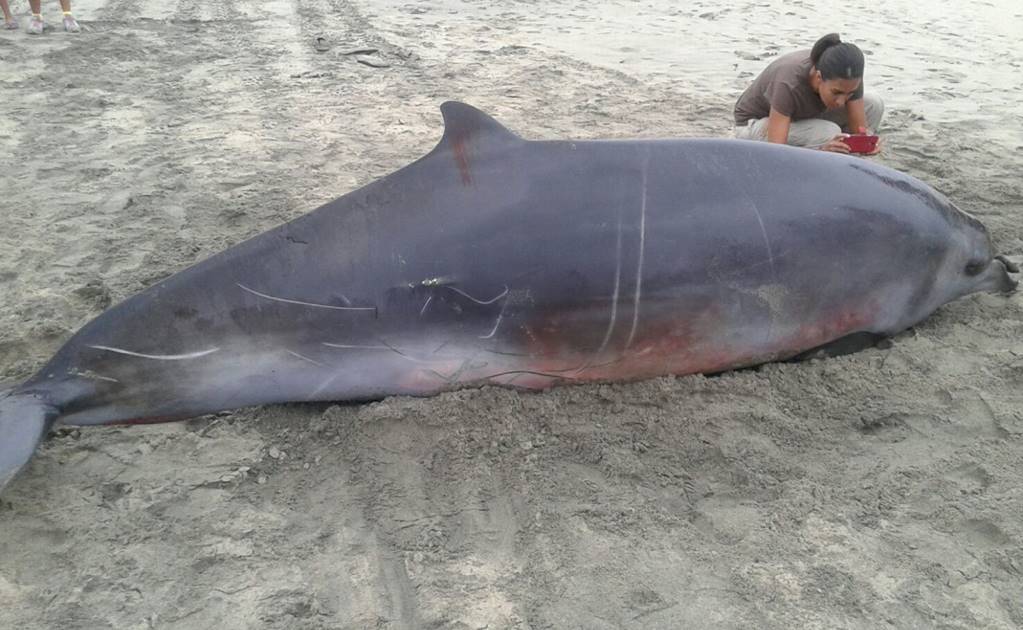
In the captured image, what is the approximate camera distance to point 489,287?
11.2ft

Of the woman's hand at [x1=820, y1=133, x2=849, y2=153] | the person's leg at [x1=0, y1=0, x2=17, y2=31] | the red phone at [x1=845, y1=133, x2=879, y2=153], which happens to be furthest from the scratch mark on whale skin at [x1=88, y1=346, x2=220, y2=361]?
the person's leg at [x1=0, y1=0, x2=17, y2=31]

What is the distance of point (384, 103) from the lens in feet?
25.8

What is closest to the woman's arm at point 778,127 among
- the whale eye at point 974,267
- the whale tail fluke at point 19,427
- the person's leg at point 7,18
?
the whale eye at point 974,267

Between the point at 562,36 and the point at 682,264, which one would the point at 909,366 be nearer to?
the point at 682,264

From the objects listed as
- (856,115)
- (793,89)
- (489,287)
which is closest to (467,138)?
(489,287)

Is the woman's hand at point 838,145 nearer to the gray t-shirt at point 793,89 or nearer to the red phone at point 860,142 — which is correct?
the red phone at point 860,142

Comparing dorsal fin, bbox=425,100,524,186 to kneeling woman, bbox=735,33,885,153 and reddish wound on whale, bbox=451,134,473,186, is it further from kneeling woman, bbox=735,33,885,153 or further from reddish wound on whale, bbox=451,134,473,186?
kneeling woman, bbox=735,33,885,153

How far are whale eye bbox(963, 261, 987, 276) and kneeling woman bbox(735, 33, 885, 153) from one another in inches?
55.1

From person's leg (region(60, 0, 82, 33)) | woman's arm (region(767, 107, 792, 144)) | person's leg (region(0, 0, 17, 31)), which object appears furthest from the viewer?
person's leg (region(0, 0, 17, 31))

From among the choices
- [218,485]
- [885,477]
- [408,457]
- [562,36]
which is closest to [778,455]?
[885,477]

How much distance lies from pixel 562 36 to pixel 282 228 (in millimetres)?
8470

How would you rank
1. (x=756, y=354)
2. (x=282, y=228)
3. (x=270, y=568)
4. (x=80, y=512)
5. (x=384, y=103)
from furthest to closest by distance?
(x=384, y=103)
(x=756, y=354)
(x=282, y=228)
(x=80, y=512)
(x=270, y=568)

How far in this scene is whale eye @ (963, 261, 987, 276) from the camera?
4312mm

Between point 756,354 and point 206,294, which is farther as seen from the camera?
point 756,354
